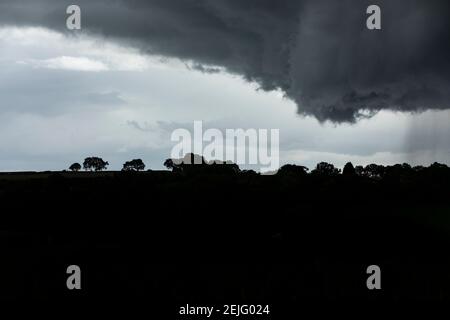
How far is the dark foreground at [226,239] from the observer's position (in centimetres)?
4609

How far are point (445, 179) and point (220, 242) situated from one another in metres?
57.4

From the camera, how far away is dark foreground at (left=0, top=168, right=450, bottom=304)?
1815 inches

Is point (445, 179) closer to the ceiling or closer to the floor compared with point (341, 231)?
closer to the ceiling

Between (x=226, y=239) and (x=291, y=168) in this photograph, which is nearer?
(x=226, y=239)

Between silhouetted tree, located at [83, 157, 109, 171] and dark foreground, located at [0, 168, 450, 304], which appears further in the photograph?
silhouetted tree, located at [83, 157, 109, 171]

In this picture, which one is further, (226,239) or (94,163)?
(94,163)

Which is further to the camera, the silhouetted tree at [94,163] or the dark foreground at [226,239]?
the silhouetted tree at [94,163]

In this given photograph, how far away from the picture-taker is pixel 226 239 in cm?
6662

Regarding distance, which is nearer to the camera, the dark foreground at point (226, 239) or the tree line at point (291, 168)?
the dark foreground at point (226, 239)

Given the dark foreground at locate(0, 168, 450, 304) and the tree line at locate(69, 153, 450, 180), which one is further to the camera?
the tree line at locate(69, 153, 450, 180)
